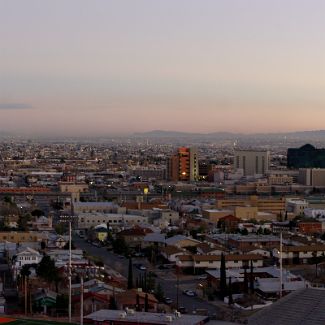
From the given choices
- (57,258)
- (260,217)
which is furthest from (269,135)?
(57,258)

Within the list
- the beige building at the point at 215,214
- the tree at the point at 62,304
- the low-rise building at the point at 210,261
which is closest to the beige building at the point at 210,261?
the low-rise building at the point at 210,261

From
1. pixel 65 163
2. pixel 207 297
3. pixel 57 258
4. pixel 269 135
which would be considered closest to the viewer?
pixel 207 297

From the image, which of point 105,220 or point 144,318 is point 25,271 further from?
point 105,220

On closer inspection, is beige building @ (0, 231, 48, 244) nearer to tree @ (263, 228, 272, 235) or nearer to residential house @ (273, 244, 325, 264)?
residential house @ (273, 244, 325, 264)

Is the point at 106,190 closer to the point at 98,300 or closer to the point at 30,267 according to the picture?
the point at 30,267

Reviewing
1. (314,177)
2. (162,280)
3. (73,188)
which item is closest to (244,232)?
(162,280)

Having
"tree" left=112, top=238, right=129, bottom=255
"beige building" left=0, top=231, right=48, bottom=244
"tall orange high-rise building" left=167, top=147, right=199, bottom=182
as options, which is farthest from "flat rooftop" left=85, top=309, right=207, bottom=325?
"tall orange high-rise building" left=167, top=147, right=199, bottom=182
